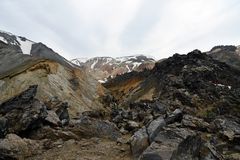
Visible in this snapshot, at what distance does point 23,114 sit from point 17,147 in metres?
3.45

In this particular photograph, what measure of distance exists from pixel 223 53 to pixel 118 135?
17258cm

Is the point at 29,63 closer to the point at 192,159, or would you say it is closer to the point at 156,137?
the point at 156,137

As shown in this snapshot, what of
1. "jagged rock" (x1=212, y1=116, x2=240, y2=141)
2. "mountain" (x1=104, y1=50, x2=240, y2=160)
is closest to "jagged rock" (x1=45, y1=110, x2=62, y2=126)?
"mountain" (x1=104, y1=50, x2=240, y2=160)

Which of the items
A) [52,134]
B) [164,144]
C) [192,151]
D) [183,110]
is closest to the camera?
[192,151]

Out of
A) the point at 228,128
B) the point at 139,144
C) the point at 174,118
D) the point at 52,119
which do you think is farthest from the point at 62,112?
the point at 228,128

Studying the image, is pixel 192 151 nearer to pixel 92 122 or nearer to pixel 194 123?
pixel 92 122

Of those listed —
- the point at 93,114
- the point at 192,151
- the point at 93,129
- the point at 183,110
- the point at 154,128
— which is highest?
the point at 183,110

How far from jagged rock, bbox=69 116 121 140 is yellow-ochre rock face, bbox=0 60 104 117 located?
31.2ft

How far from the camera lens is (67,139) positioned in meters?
21.2

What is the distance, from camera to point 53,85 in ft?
118

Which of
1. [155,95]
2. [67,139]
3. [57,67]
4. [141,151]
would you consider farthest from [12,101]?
[155,95]

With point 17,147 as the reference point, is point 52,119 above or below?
above

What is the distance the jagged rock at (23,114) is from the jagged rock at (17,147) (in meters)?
1.49

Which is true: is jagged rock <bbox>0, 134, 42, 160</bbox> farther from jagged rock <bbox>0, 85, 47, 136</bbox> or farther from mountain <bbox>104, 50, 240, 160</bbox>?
mountain <bbox>104, 50, 240, 160</bbox>
